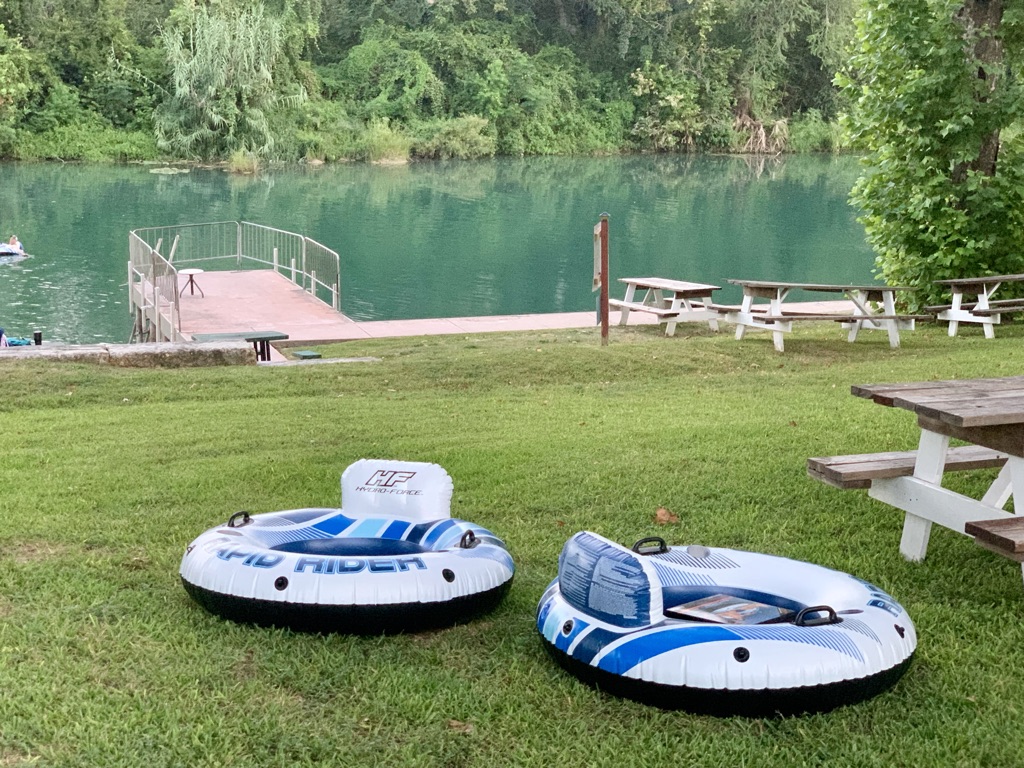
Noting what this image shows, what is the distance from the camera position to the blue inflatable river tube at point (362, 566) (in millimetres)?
3857

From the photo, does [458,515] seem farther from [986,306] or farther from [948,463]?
[986,306]

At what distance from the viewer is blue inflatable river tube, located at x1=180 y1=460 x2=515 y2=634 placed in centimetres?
386

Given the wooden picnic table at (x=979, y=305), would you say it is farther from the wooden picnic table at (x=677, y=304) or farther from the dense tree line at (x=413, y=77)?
the dense tree line at (x=413, y=77)

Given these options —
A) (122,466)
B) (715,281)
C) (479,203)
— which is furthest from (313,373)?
(479,203)

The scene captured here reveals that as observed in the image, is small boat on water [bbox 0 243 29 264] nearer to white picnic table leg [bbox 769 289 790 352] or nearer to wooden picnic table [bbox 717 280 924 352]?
wooden picnic table [bbox 717 280 924 352]

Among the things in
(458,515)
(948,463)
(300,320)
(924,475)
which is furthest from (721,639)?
(300,320)

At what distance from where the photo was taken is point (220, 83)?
144ft

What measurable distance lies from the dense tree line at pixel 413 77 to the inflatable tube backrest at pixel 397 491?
42.1 metres

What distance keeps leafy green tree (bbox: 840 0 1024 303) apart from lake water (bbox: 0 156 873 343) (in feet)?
27.1

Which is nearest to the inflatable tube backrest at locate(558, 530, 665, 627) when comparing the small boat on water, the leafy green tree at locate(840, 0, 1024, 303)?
the leafy green tree at locate(840, 0, 1024, 303)

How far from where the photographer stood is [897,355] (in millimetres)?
11219

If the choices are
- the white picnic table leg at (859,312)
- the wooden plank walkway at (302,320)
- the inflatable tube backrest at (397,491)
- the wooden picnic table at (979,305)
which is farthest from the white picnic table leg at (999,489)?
the wooden plank walkway at (302,320)

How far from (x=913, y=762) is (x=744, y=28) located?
60.6m

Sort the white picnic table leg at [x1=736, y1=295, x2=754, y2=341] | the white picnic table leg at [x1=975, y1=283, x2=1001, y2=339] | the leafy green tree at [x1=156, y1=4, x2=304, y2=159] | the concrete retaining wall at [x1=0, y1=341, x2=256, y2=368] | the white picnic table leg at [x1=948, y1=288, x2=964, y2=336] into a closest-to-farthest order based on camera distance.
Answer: the concrete retaining wall at [x1=0, y1=341, x2=256, y2=368]
the white picnic table leg at [x1=736, y1=295, x2=754, y2=341]
the white picnic table leg at [x1=975, y1=283, x2=1001, y2=339]
the white picnic table leg at [x1=948, y1=288, x2=964, y2=336]
the leafy green tree at [x1=156, y1=4, x2=304, y2=159]
